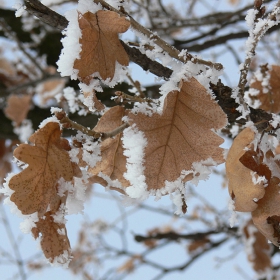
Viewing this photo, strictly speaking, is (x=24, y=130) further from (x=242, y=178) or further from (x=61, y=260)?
(x=242, y=178)

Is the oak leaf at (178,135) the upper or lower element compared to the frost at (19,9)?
lower

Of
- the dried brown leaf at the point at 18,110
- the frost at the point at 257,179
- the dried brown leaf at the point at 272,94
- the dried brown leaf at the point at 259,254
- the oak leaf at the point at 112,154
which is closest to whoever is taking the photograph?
the frost at the point at 257,179

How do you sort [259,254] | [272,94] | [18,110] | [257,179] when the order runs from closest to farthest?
[257,179], [272,94], [259,254], [18,110]

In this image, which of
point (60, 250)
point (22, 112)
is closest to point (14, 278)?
A: point (22, 112)

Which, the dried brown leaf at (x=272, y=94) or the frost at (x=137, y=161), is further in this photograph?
the dried brown leaf at (x=272, y=94)

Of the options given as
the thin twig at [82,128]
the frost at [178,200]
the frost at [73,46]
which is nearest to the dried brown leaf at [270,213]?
the frost at [178,200]

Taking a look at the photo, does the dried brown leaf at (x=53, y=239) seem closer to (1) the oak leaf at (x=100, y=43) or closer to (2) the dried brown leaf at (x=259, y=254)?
(1) the oak leaf at (x=100, y=43)

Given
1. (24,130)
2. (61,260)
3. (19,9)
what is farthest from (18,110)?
(61,260)

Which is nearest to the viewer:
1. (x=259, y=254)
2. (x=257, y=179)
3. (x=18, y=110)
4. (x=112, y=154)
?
(x=257, y=179)
